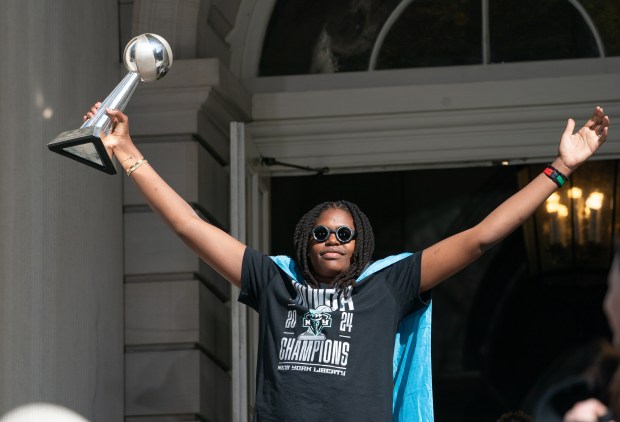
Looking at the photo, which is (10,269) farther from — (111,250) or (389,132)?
(389,132)

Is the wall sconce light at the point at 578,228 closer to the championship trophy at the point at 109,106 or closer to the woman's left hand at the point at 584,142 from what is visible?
the woman's left hand at the point at 584,142

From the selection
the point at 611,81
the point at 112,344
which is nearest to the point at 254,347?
the point at 112,344

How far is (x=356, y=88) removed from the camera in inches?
358

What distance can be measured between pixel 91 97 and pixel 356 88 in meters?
1.99

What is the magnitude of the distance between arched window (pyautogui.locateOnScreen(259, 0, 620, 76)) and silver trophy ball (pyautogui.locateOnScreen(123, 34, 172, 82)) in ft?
13.4

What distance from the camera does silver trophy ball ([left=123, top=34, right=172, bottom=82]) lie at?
5.21 m

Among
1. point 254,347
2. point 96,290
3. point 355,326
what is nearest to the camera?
point 355,326

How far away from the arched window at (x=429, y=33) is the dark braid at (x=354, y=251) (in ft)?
13.2

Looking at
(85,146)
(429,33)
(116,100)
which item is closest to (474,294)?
(429,33)

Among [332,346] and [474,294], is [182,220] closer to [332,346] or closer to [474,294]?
[332,346]

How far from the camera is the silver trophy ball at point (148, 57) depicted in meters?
5.21

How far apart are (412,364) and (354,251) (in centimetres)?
48

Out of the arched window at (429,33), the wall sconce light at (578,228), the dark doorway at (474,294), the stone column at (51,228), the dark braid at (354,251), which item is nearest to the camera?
the dark braid at (354,251)

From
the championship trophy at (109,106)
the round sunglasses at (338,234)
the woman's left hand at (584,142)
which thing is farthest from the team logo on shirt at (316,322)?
the woman's left hand at (584,142)
